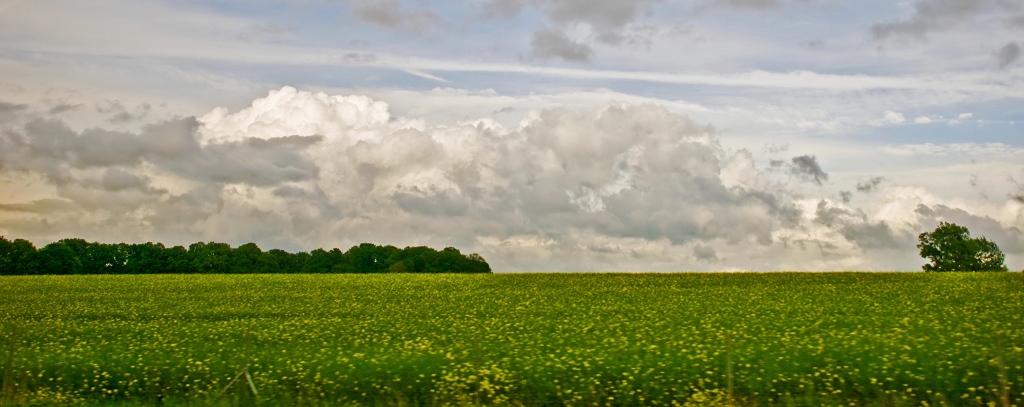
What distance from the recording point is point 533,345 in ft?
81.3

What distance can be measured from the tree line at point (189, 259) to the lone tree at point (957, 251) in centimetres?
4774

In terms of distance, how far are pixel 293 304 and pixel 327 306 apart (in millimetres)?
2460

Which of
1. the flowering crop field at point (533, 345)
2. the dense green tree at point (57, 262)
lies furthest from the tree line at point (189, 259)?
the flowering crop field at point (533, 345)

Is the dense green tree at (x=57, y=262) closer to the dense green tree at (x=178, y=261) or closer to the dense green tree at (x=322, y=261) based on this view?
the dense green tree at (x=178, y=261)

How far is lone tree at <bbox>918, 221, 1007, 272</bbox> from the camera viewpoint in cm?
7781

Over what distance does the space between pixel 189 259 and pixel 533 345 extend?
264ft

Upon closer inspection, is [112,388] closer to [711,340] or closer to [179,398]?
[179,398]

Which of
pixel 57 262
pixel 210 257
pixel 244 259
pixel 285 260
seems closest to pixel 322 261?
pixel 285 260

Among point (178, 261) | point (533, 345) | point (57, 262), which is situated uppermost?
point (178, 261)

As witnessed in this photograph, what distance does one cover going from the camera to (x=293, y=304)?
134ft

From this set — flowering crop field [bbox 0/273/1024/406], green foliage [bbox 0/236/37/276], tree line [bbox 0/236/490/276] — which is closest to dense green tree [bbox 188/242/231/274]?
tree line [bbox 0/236/490/276]

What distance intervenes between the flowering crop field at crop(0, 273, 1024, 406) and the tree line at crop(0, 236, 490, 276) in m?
46.4

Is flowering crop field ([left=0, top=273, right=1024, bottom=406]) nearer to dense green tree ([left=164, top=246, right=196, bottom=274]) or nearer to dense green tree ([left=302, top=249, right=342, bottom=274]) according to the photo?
dense green tree ([left=164, top=246, right=196, bottom=274])

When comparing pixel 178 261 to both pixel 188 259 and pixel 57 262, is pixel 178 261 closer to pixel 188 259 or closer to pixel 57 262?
pixel 188 259
